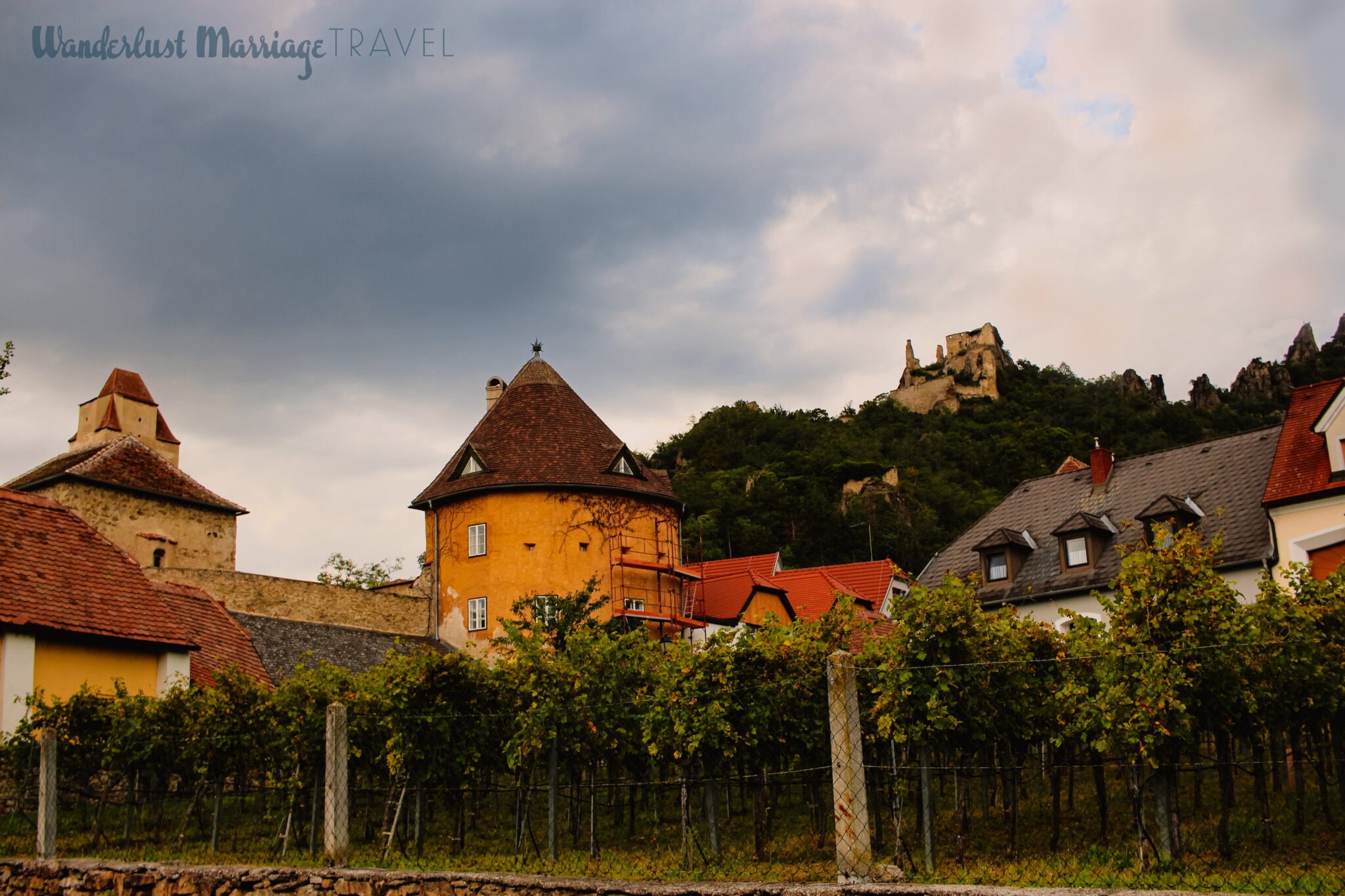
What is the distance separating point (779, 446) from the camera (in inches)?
4082

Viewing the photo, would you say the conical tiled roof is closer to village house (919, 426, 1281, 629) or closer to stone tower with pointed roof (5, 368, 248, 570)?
stone tower with pointed roof (5, 368, 248, 570)

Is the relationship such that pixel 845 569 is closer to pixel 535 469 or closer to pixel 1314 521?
pixel 535 469

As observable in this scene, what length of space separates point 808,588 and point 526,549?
1575 cm

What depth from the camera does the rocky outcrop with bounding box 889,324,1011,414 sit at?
144m

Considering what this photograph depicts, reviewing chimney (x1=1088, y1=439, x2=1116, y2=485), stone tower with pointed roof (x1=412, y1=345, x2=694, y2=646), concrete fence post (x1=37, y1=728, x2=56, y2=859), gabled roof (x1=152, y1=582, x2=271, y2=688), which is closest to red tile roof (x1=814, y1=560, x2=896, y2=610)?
stone tower with pointed roof (x1=412, y1=345, x2=694, y2=646)

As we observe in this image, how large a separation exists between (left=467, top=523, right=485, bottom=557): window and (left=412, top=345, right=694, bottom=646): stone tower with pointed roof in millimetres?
34

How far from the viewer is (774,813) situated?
19500 millimetres

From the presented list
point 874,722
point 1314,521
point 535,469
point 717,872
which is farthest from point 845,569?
point 717,872

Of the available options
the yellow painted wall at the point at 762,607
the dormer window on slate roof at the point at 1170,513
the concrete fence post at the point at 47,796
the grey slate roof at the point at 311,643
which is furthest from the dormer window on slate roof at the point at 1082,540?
the concrete fence post at the point at 47,796

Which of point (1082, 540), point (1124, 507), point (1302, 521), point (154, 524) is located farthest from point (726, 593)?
point (154, 524)

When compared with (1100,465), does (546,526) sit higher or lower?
lower

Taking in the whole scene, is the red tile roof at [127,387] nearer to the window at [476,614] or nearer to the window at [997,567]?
the window at [476,614]

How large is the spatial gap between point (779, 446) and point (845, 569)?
153 ft

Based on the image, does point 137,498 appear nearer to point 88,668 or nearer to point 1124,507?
point 88,668
